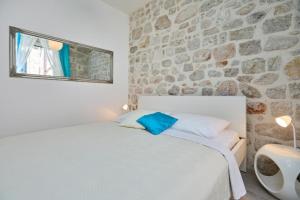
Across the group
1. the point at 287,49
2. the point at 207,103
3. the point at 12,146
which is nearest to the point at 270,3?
the point at 287,49

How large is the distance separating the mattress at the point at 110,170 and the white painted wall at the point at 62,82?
749 millimetres

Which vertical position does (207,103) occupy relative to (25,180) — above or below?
above

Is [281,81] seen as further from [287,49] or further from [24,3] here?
[24,3]

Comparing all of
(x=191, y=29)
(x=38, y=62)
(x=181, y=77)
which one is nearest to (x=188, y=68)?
(x=181, y=77)

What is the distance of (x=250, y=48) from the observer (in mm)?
1677

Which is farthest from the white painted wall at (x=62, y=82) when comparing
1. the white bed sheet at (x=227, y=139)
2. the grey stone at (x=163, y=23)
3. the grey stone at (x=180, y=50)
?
the white bed sheet at (x=227, y=139)

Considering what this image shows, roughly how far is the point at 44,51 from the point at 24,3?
573mm

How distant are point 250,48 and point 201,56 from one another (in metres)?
0.58

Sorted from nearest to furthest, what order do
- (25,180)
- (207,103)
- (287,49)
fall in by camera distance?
(25,180) → (287,49) → (207,103)

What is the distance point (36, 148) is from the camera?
1.13m

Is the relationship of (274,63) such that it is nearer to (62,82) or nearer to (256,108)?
(256,108)

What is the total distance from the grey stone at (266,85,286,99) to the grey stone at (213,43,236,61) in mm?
569

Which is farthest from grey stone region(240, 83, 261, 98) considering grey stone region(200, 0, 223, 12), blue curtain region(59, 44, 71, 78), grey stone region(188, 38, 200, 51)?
blue curtain region(59, 44, 71, 78)

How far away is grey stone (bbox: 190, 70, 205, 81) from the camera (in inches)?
82.2
